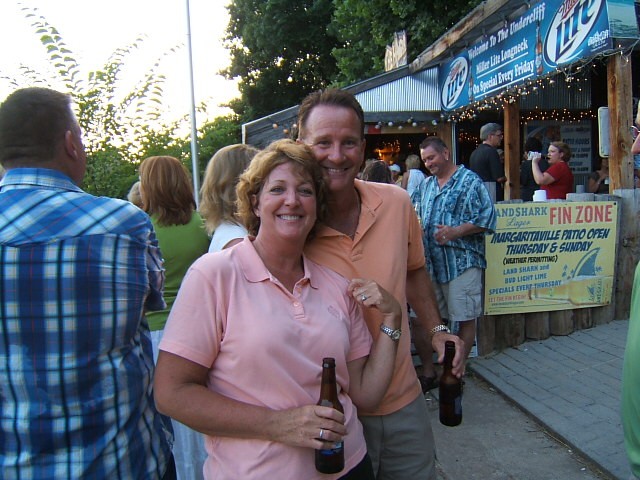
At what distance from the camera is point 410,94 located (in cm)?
1245

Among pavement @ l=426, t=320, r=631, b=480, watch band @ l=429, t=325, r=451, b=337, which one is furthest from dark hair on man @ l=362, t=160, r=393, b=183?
watch band @ l=429, t=325, r=451, b=337

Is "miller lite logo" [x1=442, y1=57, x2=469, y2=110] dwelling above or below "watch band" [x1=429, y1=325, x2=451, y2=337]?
above

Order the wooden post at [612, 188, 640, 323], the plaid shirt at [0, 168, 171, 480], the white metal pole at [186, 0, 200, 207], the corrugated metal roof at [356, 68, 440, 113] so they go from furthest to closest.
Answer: the corrugated metal roof at [356, 68, 440, 113] → the white metal pole at [186, 0, 200, 207] → the wooden post at [612, 188, 640, 323] → the plaid shirt at [0, 168, 171, 480]

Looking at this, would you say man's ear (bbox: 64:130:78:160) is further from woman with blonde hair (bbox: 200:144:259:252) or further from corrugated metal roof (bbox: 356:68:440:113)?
corrugated metal roof (bbox: 356:68:440:113)

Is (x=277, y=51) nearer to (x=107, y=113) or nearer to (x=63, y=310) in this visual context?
(x=107, y=113)

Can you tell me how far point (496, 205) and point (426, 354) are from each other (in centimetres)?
175

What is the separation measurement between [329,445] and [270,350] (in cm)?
33

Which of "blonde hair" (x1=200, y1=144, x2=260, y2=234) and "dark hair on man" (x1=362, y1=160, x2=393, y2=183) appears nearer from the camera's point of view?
"blonde hair" (x1=200, y1=144, x2=260, y2=234)

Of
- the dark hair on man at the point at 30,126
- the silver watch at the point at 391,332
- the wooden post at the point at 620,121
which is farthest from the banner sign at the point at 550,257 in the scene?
the dark hair on man at the point at 30,126

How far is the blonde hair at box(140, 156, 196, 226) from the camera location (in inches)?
142

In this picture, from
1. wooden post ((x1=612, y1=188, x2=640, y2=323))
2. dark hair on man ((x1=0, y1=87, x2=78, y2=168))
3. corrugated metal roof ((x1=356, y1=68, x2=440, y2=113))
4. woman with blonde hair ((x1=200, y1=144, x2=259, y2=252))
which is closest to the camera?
dark hair on man ((x1=0, y1=87, x2=78, y2=168))

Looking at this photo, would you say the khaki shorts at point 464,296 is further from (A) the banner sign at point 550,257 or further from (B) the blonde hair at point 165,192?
(B) the blonde hair at point 165,192

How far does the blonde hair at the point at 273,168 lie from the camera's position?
1.98 m

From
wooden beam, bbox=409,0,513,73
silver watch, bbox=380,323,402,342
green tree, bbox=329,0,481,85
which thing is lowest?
silver watch, bbox=380,323,402,342
